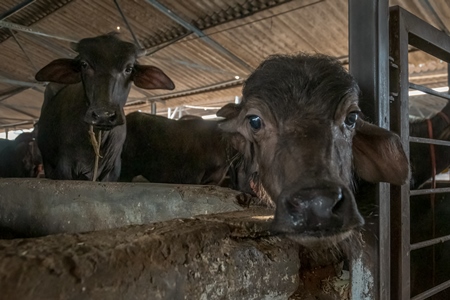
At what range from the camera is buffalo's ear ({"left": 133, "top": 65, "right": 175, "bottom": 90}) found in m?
4.91

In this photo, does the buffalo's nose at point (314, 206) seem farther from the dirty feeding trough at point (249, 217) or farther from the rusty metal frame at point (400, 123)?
the rusty metal frame at point (400, 123)

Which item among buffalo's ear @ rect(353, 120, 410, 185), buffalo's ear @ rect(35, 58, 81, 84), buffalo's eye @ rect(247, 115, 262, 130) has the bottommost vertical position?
buffalo's ear @ rect(353, 120, 410, 185)

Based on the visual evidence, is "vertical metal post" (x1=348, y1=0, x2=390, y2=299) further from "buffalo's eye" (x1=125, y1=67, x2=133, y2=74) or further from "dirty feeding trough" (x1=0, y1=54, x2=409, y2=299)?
"buffalo's eye" (x1=125, y1=67, x2=133, y2=74)

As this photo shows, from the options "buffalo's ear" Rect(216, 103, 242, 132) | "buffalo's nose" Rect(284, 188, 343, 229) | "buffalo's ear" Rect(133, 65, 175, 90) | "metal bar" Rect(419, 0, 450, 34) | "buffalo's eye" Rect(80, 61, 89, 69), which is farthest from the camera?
"metal bar" Rect(419, 0, 450, 34)

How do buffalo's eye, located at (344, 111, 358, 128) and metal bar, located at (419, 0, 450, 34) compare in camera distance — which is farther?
metal bar, located at (419, 0, 450, 34)

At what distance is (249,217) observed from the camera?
5.41ft

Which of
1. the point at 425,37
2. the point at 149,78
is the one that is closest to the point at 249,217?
the point at 425,37

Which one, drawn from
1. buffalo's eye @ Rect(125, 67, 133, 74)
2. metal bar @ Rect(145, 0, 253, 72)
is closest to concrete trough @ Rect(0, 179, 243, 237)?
buffalo's eye @ Rect(125, 67, 133, 74)

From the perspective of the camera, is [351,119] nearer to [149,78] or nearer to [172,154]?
[149,78]

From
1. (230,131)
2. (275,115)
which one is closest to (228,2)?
(230,131)

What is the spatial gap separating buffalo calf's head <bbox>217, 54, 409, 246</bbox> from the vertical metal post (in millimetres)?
126

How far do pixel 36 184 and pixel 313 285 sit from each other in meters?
1.96

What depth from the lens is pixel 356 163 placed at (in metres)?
2.51

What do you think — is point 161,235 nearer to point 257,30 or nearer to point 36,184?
point 36,184
